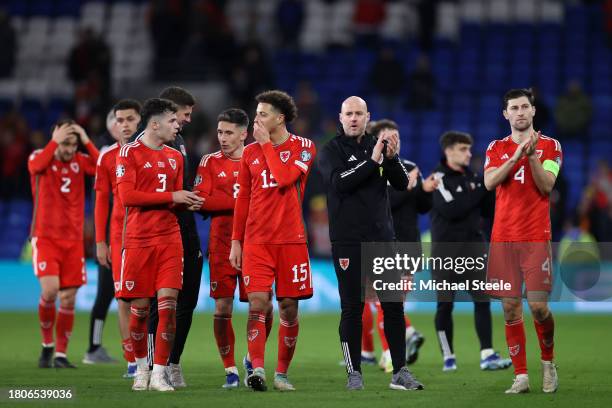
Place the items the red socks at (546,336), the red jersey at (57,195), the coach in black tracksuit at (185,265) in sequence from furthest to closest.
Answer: the red jersey at (57,195)
the coach in black tracksuit at (185,265)
the red socks at (546,336)

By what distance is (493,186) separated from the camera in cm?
891

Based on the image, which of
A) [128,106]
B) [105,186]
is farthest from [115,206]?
[128,106]

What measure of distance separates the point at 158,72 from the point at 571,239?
990 cm

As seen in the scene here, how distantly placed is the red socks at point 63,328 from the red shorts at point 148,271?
8.69 feet

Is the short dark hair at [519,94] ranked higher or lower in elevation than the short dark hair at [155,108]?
higher

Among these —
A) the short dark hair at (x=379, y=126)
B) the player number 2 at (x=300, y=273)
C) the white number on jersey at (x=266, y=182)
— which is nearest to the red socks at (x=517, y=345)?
the player number 2 at (x=300, y=273)

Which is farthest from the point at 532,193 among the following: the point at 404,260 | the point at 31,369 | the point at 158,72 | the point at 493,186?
the point at 158,72

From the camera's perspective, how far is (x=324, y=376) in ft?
33.8

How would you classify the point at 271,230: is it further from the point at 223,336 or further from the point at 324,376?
the point at 324,376

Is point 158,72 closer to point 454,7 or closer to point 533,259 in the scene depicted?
point 454,7

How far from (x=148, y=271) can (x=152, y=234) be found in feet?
0.96

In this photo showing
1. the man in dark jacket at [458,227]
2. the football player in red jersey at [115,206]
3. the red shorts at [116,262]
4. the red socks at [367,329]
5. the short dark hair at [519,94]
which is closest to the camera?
the short dark hair at [519,94]

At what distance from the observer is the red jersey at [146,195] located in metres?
8.77

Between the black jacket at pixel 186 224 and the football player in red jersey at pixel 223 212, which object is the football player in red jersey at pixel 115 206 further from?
the football player in red jersey at pixel 223 212
